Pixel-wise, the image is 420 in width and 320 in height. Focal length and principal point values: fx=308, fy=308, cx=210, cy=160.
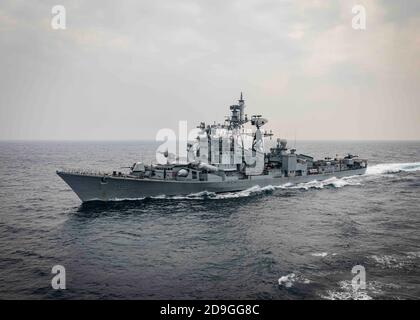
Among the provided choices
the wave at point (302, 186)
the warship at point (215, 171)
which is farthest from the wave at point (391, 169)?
the warship at point (215, 171)

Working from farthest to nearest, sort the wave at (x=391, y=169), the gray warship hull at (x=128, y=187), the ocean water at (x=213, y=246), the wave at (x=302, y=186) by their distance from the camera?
1. the wave at (x=391, y=169)
2. the wave at (x=302, y=186)
3. the gray warship hull at (x=128, y=187)
4. the ocean water at (x=213, y=246)

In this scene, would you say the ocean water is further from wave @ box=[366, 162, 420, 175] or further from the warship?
wave @ box=[366, 162, 420, 175]

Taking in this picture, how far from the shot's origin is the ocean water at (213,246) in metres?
17.9

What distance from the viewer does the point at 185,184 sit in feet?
140

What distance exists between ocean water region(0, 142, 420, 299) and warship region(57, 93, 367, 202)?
1.90 metres

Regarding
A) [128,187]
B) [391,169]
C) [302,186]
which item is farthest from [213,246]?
[391,169]

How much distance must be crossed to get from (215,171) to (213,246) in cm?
2082

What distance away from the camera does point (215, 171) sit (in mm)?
45125

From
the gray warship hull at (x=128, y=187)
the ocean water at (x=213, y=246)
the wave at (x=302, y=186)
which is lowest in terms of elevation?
the ocean water at (x=213, y=246)

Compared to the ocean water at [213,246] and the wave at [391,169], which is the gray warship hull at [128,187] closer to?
the ocean water at [213,246]

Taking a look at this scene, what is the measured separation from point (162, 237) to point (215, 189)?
18.9 m

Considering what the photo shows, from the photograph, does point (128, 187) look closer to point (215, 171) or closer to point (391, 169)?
point (215, 171)

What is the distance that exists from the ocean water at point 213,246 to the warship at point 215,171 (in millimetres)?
1898

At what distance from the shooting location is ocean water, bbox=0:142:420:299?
17891mm
